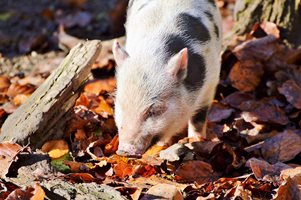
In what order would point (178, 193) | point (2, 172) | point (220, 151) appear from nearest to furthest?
point (178, 193) → point (2, 172) → point (220, 151)

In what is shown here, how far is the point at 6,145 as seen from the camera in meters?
3.71

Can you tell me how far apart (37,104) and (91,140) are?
16.8 inches

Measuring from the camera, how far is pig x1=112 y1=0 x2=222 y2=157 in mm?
3855

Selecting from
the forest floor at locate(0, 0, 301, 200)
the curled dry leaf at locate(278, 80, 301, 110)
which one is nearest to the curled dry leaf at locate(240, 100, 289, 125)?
the forest floor at locate(0, 0, 301, 200)

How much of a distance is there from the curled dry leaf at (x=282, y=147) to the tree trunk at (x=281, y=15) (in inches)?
57.9

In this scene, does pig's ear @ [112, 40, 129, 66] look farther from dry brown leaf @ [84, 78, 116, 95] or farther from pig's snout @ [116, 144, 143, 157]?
dry brown leaf @ [84, 78, 116, 95]

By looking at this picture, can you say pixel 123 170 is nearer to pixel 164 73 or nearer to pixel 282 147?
pixel 164 73

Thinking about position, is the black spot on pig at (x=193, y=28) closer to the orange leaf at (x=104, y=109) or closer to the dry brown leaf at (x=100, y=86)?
the orange leaf at (x=104, y=109)

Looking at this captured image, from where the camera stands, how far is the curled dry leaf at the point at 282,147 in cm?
410

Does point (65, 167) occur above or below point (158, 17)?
below

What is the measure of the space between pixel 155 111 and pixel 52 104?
635mm

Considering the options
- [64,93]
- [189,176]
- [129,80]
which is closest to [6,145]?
[64,93]

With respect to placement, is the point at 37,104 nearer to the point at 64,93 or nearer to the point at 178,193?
the point at 64,93

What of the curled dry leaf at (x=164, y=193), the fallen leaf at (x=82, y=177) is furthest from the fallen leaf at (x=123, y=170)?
the curled dry leaf at (x=164, y=193)
